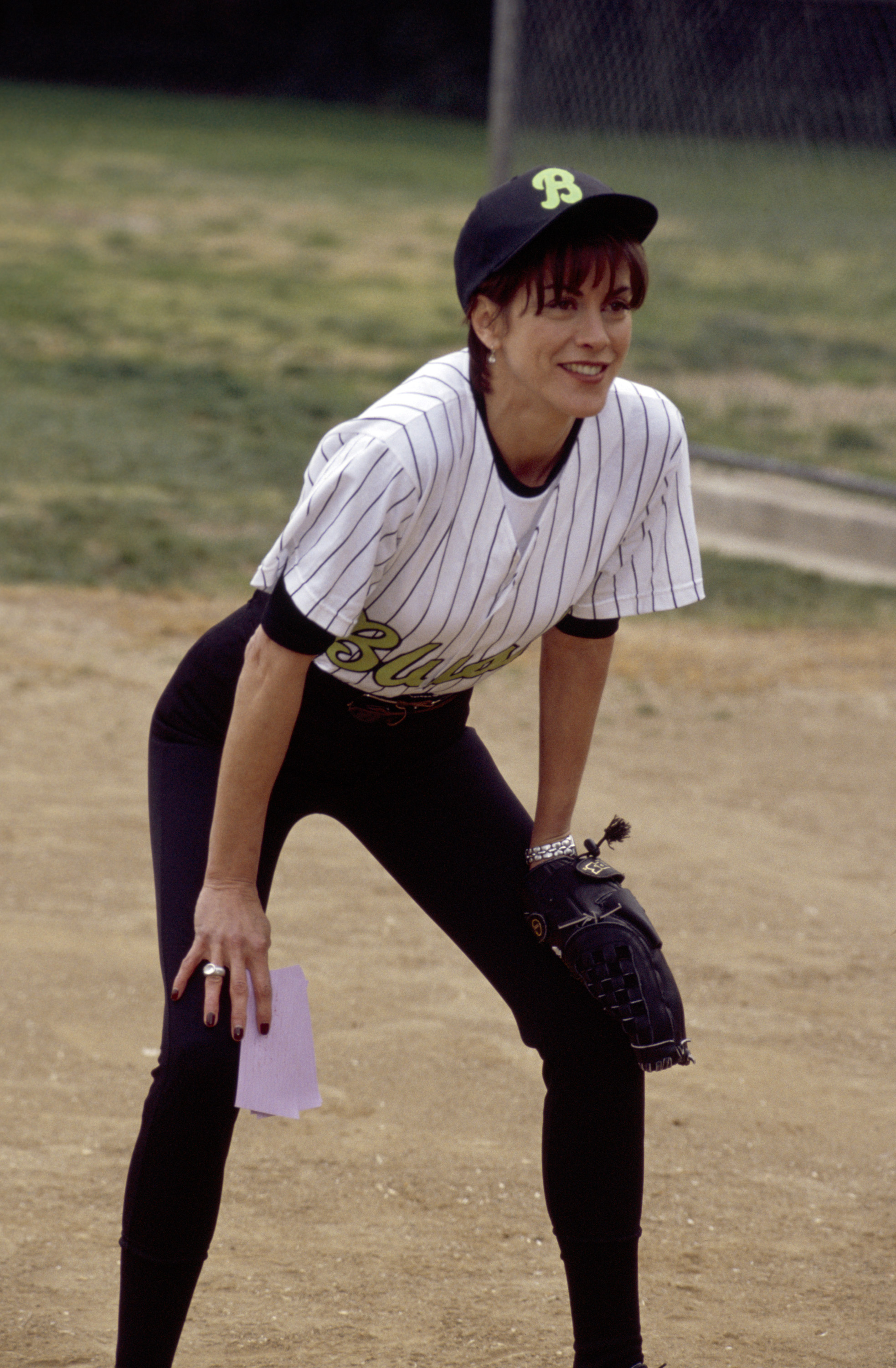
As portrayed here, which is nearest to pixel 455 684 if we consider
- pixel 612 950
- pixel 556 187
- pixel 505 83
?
pixel 612 950

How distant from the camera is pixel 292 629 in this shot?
81.2 inches

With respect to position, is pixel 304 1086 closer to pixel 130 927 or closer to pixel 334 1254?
pixel 334 1254

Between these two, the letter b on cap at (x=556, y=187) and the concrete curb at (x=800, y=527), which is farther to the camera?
the concrete curb at (x=800, y=527)

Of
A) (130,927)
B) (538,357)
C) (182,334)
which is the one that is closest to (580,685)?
(538,357)

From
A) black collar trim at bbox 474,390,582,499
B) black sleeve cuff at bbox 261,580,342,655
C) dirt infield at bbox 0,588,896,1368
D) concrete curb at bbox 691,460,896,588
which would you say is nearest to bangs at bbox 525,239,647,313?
black collar trim at bbox 474,390,582,499

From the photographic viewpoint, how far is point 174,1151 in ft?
6.86

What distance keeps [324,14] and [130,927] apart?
109ft

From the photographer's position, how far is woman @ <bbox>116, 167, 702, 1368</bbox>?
81.7 inches

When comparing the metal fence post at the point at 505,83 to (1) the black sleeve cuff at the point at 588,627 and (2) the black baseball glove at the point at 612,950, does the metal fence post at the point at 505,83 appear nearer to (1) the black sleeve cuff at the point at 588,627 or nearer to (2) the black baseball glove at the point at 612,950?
(1) the black sleeve cuff at the point at 588,627

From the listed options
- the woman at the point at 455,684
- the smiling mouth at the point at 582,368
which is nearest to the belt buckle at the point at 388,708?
the woman at the point at 455,684

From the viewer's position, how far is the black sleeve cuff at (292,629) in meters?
2.05

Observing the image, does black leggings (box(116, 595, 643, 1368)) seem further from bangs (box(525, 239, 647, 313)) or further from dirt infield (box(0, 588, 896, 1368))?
bangs (box(525, 239, 647, 313))

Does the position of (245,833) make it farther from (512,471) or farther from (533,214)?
(533,214)

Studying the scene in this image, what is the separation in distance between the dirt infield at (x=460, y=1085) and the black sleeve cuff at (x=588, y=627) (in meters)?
1.13
